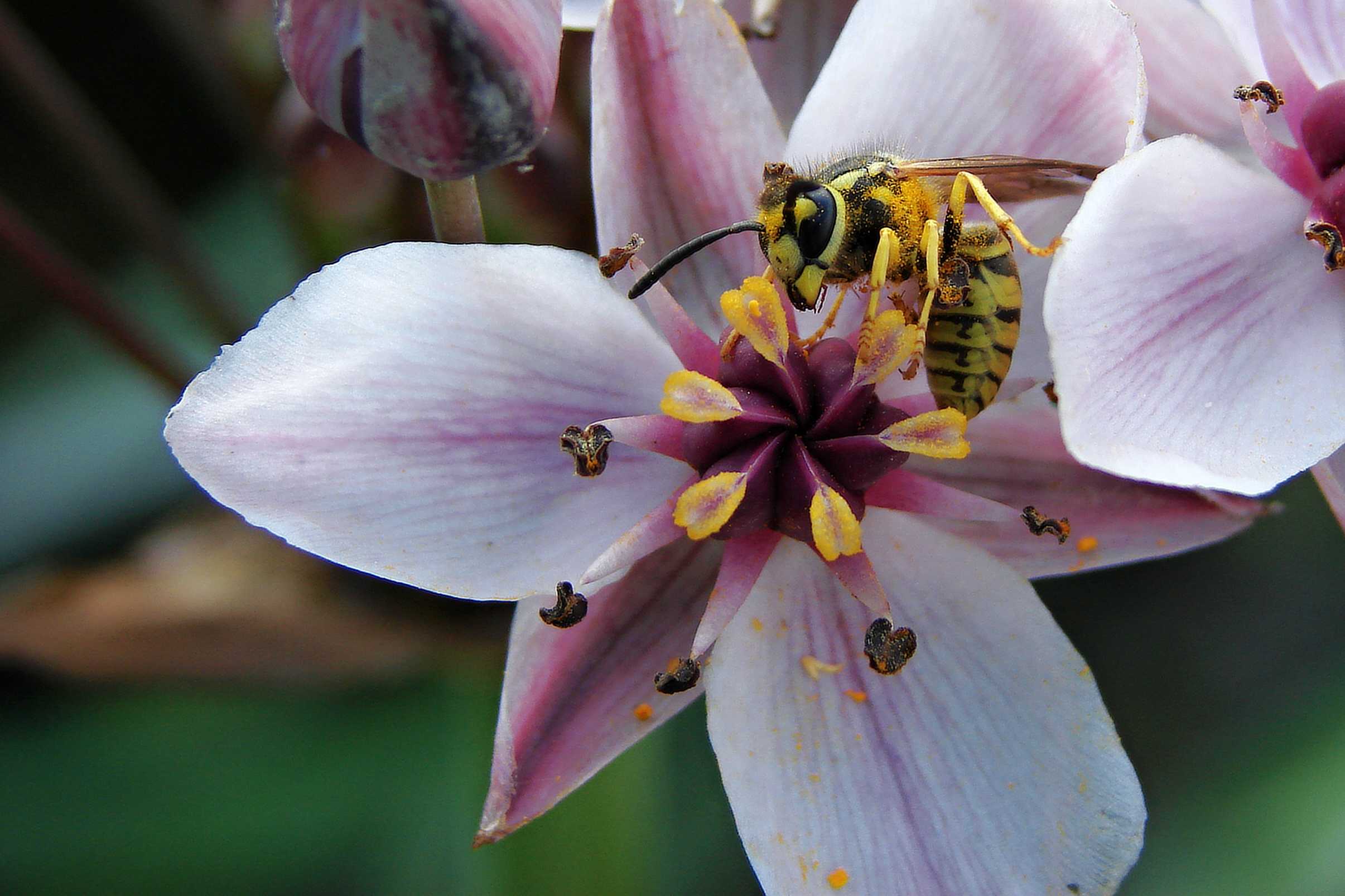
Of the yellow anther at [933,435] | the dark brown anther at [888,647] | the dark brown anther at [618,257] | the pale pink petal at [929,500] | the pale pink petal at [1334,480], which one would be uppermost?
the dark brown anther at [618,257]

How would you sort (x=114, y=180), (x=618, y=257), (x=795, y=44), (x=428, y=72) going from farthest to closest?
(x=114, y=180), (x=795, y=44), (x=618, y=257), (x=428, y=72)

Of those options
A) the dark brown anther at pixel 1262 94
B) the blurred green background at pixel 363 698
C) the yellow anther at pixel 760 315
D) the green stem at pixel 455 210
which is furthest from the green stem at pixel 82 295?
the dark brown anther at pixel 1262 94

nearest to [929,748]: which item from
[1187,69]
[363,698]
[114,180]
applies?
[1187,69]

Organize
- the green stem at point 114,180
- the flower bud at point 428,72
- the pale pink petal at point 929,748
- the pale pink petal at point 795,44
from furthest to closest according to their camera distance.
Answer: the green stem at point 114,180, the pale pink petal at point 795,44, the pale pink petal at point 929,748, the flower bud at point 428,72

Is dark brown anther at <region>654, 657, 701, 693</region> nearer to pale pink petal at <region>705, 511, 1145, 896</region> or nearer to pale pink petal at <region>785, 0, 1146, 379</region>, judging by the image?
pale pink petal at <region>705, 511, 1145, 896</region>

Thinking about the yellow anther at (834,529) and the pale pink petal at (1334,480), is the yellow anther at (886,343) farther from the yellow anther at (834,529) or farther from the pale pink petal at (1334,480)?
the pale pink petal at (1334,480)

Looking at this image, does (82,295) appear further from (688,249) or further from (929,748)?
(929,748)
